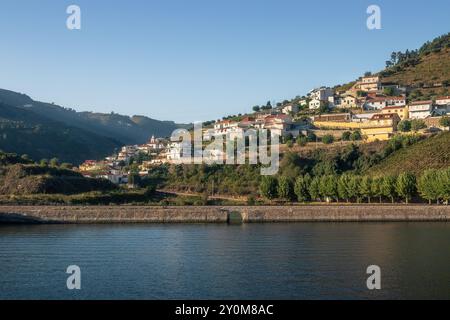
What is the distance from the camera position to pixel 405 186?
5522cm

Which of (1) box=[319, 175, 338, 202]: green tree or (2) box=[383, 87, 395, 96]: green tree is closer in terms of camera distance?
(1) box=[319, 175, 338, 202]: green tree

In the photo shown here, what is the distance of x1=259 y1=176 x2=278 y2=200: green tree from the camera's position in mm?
62125

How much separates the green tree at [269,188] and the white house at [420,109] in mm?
34891

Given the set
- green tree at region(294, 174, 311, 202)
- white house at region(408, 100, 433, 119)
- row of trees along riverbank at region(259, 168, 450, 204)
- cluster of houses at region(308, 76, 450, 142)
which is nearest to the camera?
row of trees along riverbank at region(259, 168, 450, 204)

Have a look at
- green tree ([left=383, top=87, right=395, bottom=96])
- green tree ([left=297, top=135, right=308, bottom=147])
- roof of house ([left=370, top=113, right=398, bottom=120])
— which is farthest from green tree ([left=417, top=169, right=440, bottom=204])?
green tree ([left=383, top=87, right=395, bottom=96])

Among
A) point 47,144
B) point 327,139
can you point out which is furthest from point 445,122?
point 47,144

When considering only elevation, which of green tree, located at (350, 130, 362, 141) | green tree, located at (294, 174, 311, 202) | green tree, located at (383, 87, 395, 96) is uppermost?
green tree, located at (383, 87, 395, 96)

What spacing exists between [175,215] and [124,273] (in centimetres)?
2563

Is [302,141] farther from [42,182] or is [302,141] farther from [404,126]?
[42,182]

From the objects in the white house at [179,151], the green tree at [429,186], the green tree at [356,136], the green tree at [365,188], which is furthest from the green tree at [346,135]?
the green tree at [429,186]

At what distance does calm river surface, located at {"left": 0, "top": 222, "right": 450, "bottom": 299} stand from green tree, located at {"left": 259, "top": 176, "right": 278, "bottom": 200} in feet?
54.1

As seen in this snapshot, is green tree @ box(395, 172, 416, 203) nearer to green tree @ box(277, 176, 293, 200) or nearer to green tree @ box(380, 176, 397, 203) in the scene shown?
green tree @ box(380, 176, 397, 203)

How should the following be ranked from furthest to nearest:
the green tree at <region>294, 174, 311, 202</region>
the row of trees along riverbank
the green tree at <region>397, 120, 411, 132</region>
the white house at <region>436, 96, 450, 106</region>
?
the white house at <region>436, 96, 450, 106</region>, the green tree at <region>397, 120, 411, 132</region>, the green tree at <region>294, 174, 311, 202</region>, the row of trees along riverbank

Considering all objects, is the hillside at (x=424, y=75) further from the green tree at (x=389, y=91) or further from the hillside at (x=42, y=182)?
the hillside at (x=42, y=182)
